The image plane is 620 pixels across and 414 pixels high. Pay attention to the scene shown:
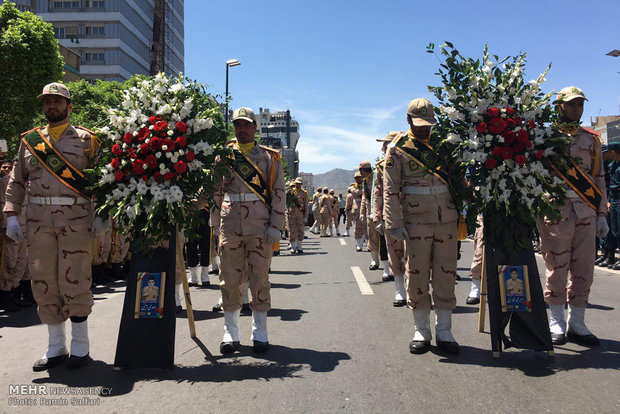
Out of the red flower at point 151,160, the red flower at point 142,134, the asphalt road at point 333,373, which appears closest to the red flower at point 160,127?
the red flower at point 142,134

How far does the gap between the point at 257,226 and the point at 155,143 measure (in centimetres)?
132

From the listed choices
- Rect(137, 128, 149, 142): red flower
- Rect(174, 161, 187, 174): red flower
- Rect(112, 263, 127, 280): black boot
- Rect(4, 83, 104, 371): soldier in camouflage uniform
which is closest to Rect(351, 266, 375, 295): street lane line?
Rect(174, 161, 187, 174): red flower

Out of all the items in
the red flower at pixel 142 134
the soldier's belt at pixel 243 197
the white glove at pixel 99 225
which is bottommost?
the white glove at pixel 99 225

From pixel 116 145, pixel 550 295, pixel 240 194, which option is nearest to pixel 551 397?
pixel 550 295

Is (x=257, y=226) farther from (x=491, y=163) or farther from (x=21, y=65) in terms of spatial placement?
(x=21, y=65)

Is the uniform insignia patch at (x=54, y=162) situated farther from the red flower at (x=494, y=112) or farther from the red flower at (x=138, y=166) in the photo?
the red flower at (x=494, y=112)

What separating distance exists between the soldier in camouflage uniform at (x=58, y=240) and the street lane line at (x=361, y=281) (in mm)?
4710

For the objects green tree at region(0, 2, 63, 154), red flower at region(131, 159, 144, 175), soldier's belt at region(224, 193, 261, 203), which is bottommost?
soldier's belt at region(224, 193, 261, 203)

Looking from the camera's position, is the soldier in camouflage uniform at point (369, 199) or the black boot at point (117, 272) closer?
the soldier in camouflage uniform at point (369, 199)

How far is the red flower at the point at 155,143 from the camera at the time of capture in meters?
4.50

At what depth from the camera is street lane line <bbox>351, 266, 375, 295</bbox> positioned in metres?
8.51

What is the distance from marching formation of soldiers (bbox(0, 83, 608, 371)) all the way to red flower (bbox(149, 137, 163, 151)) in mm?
834

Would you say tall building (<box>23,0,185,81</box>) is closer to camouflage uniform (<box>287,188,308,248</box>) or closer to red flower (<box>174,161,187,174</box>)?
camouflage uniform (<box>287,188,308,248</box>)

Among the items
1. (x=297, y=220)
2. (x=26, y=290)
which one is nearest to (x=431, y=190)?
(x=26, y=290)
